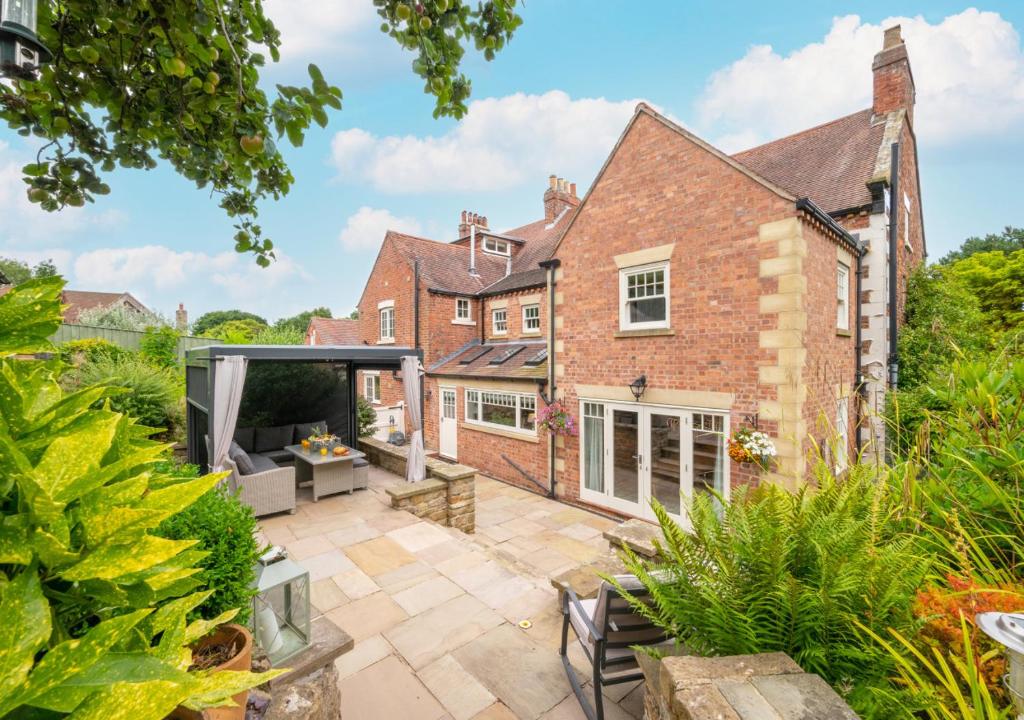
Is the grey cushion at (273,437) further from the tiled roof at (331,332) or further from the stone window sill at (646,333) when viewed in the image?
the tiled roof at (331,332)

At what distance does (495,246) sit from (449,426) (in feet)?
28.2

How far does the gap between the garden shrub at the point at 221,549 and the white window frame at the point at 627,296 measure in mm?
7135

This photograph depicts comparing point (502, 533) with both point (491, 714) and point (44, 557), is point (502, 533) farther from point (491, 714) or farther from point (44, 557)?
point (44, 557)

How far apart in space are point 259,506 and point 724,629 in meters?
6.99

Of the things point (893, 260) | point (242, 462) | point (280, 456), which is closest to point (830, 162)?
point (893, 260)

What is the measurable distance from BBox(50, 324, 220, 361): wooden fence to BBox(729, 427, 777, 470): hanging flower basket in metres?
15.4

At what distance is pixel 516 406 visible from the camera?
37.4 feet

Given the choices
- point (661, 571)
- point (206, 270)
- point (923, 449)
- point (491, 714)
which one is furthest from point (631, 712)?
point (206, 270)

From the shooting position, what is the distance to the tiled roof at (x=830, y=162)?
9.16 m

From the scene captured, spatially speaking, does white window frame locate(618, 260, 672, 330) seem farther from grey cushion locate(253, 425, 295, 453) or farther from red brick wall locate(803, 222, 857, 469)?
grey cushion locate(253, 425, 295, 453)

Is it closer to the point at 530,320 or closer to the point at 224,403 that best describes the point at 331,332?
the point at 530,320

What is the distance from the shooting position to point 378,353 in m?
8.63

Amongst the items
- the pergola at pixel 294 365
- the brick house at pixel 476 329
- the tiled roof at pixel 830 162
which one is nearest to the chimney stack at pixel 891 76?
the tiled roof at pixel 830 162

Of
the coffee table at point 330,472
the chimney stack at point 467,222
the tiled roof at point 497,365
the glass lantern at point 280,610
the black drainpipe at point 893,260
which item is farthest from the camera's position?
the chimney stack at point 467,222
